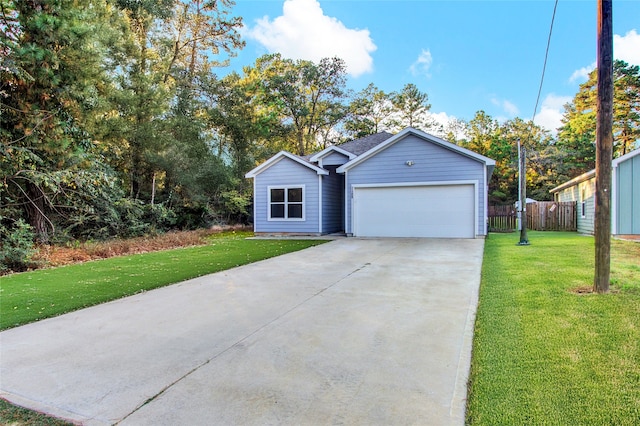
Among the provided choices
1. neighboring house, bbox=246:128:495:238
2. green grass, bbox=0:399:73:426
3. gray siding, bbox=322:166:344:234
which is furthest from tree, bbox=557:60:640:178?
green grass, bbox=0:399:73:426

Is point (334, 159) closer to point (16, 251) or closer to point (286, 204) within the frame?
point (286, 204)

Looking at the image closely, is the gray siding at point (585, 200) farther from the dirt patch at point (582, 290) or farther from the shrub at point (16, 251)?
the shrub at point (16, 251)

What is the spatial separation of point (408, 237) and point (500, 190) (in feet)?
79.3

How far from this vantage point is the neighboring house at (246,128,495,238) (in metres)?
12.3

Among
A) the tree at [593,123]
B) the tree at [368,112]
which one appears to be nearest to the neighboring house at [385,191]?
the tree at [368,112]

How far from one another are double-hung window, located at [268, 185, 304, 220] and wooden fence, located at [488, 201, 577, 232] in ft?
32.6

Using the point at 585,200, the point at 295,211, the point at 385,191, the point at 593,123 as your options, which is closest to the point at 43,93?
the point at 295,211

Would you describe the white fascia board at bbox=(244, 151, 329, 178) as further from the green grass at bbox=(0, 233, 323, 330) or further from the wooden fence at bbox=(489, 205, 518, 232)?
the wooden fence at bbox=(489, 205, 518, 232)

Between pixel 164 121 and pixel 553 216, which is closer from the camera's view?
pixel 164 121

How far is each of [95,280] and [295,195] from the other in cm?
944

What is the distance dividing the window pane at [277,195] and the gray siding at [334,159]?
7.63 ft

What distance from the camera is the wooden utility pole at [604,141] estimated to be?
4.66 m

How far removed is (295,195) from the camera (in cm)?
1511

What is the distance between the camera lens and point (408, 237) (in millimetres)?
12844
